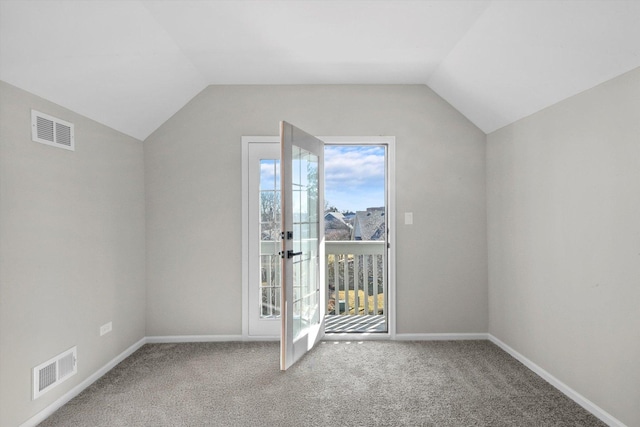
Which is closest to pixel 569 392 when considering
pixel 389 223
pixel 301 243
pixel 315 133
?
pixel 389 223

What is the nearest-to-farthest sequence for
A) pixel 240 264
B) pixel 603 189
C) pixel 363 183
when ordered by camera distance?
pixel 603 189
pixel 240 264
pixel 363 183

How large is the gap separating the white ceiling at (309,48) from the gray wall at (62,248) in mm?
303

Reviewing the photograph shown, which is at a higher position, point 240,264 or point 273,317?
point 240,264

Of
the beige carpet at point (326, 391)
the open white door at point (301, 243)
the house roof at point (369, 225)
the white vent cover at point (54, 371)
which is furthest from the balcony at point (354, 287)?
→ the white vent cover at point (54, 371)

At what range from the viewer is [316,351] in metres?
3.44

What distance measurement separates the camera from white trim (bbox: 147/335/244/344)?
3.68 metres

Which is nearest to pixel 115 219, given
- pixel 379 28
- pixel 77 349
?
pixel 77 349

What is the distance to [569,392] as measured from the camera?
2539 mm

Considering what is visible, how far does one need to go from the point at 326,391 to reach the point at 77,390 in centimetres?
177

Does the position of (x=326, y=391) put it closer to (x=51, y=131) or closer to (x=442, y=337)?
(x=442, y=337)

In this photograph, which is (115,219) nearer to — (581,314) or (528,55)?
(528,55)

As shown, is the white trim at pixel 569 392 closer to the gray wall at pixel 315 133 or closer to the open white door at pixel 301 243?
the gray wall at pixel 315 133

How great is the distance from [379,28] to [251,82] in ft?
4.92

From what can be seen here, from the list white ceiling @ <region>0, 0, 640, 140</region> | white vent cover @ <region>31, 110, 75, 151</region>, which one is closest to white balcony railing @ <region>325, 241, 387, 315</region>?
white ceiling @ <region>0, 0, 640, 140</region>
